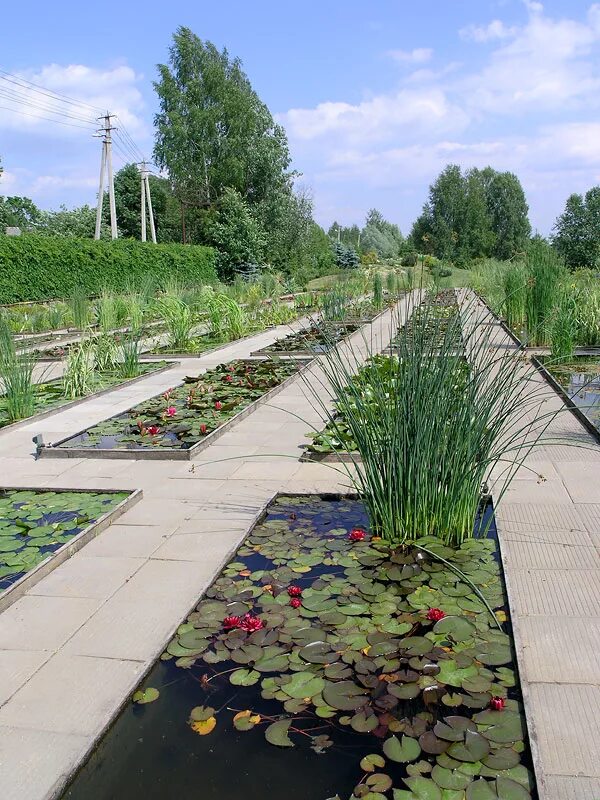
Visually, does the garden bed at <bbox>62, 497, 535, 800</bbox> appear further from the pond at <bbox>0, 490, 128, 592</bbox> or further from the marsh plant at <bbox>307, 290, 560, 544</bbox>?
the pond at <bbox>0, 490, 128, 592</bbox>

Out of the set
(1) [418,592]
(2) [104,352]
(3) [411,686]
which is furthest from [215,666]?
(2) [104,352]

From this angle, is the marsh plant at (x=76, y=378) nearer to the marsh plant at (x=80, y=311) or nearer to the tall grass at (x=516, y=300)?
the marsh plant at (x=80, y=311)

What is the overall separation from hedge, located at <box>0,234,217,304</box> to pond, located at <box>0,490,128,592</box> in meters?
9.36

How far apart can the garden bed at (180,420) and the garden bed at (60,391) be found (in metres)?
0.66

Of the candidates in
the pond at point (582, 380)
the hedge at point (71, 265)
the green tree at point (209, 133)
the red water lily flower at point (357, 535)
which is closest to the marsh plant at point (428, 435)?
the red water lily flower at point (357, 535)

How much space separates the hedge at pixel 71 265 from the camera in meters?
15.5

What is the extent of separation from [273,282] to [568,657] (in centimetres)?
1759

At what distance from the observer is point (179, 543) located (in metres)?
3.14

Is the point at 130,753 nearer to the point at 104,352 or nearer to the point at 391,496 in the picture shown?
the point at 391,496

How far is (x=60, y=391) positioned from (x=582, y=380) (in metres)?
5.15

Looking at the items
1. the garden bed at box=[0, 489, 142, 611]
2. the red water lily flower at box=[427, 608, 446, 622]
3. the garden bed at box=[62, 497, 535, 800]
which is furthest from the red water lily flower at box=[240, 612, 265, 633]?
the garden bed at box=[0, 489, 142, 611]

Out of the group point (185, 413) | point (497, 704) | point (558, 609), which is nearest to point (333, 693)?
point (497, 704)

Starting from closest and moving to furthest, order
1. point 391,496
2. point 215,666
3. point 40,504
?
point 215,666 → point 391,496 → point 40,504

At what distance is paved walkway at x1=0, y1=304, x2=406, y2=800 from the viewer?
1.91 metres
